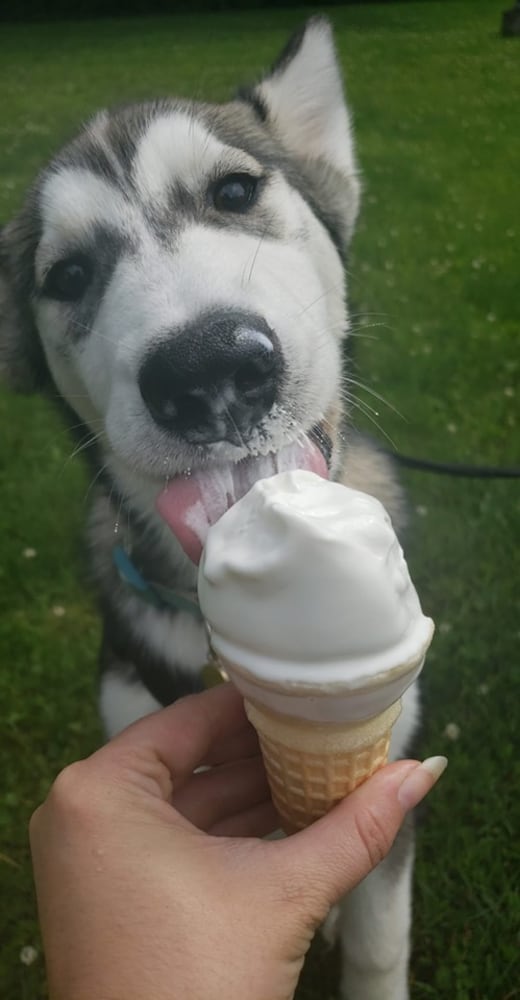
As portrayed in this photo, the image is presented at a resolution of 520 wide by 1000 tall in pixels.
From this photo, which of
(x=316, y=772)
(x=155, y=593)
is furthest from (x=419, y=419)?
(x=316, y=772)

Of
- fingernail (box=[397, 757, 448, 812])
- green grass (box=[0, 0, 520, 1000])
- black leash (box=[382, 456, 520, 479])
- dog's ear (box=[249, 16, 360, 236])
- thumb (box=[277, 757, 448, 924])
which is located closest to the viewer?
thumb (box=[277, 757, 448, 924])

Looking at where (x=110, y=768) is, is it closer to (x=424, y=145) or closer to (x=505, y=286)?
(x=505, y=286)

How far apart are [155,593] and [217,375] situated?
3.07ft

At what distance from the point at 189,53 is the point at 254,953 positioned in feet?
13.9

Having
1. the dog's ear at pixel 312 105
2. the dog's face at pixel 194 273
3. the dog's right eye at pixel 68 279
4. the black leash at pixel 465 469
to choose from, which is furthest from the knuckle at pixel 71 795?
the dog's ear at pixel 312 105

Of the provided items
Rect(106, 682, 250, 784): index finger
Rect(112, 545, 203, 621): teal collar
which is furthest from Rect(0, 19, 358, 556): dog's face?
Rect(106, 682, 250, 784): index finger

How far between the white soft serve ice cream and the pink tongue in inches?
11.7

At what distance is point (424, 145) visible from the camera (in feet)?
20.7

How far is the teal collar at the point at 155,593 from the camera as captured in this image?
212 centimetres

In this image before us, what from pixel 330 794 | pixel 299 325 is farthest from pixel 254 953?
pixel 299 325

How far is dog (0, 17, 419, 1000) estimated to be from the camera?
144 centimetres

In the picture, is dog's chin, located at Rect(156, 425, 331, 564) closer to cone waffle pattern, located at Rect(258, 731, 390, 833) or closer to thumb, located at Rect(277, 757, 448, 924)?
cone waffle pattern, located at Rect(258, 731, 390, 833)

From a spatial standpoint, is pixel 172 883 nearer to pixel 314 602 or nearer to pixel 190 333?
pixel 314 602

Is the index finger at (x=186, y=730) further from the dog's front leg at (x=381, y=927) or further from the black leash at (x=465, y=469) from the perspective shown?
the black leash at (x=465, y=469)
